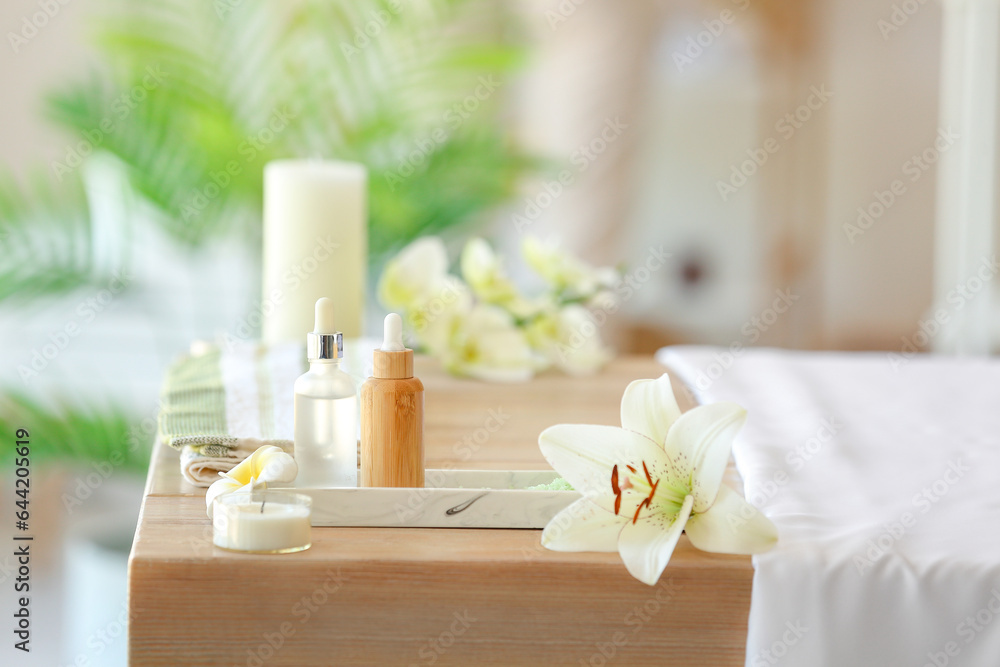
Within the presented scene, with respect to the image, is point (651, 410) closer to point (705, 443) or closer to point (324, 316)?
point (705, 443)

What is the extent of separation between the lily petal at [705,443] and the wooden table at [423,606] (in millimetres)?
36

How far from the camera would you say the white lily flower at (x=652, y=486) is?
51 centimetres

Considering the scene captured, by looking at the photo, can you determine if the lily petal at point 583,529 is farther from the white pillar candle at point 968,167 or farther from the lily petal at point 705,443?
the white pillar candle at point 968,167

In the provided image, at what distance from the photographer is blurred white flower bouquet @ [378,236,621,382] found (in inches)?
44.1

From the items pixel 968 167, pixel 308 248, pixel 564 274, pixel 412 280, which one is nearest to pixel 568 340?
pixel 564 274

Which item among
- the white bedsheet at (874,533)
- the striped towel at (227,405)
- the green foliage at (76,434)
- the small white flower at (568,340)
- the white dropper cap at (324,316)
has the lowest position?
the green foliage at (76,434)

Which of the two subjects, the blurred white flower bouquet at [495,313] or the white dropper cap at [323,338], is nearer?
the white dropper cap at [323,338]

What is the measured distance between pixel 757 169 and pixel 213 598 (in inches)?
115

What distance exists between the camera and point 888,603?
0.51m

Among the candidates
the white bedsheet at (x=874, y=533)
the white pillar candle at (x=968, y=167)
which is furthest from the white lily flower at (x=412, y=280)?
the white pillar candle at (x=968, y=167)

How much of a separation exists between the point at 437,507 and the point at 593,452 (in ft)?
0.32

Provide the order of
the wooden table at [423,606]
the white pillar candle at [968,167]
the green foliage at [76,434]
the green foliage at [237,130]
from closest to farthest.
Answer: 1. the wooden table at [423,606]
2. the green foliage at [76,434]
3. the green foliage at [237,130]
4. the white pillar candle at [968,167]

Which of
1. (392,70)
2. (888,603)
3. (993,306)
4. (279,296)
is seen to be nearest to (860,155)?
(993,306)

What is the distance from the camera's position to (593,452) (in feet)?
1.80
